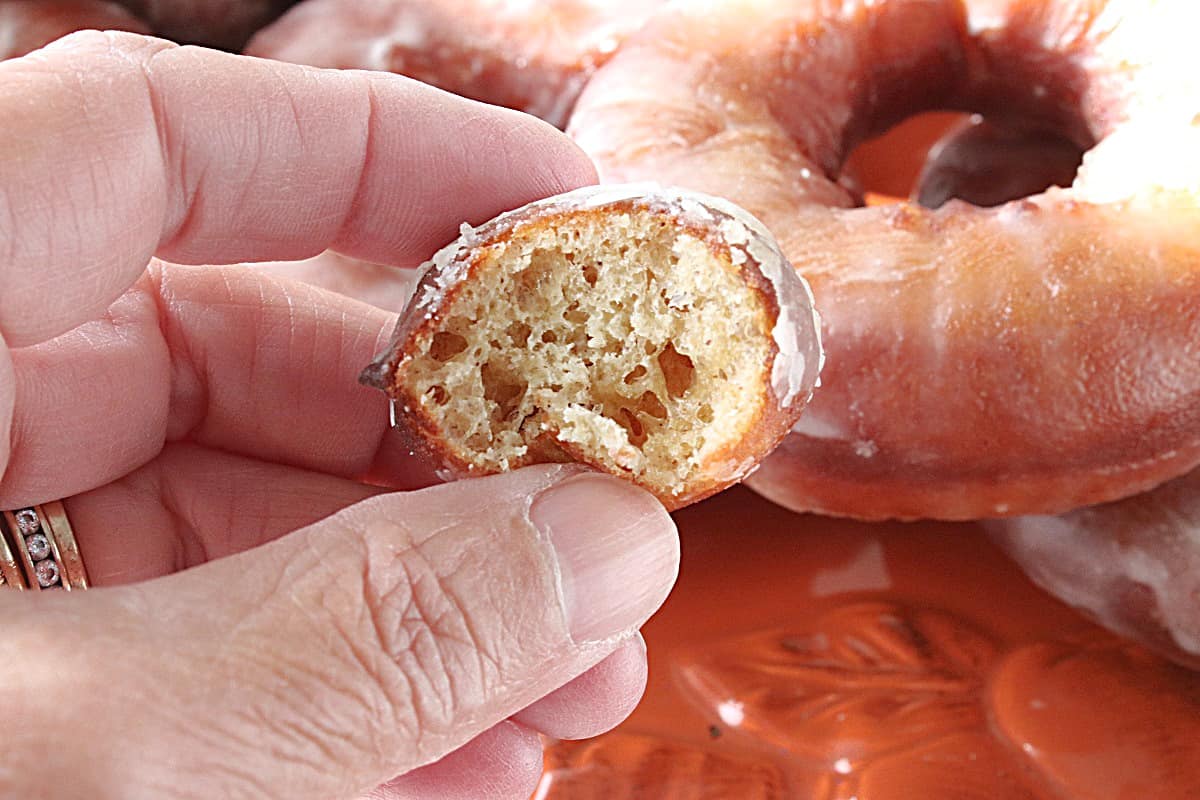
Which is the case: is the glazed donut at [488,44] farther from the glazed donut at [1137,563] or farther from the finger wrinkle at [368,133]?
the glazed donut at [1137,563]

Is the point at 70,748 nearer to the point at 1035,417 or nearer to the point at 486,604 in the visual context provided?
the point at 486,604

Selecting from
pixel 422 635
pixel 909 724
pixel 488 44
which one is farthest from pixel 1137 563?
pixel 488 44

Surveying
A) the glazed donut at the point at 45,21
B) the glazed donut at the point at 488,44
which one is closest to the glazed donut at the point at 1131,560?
the glazed donut at the point at 488,44

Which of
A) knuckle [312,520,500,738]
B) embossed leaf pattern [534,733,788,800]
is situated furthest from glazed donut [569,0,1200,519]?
knuckle [312,520,500,738]

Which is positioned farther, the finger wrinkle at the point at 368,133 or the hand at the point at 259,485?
the finger wrinkle at the point at 368,133

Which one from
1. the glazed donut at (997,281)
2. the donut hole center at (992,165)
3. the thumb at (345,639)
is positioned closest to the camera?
the thumb at (345,639)

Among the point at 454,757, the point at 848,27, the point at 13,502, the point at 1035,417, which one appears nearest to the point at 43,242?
the point at 13,502
